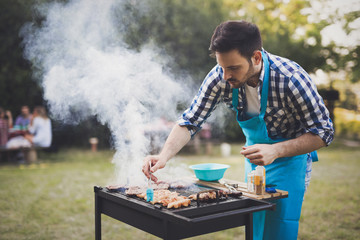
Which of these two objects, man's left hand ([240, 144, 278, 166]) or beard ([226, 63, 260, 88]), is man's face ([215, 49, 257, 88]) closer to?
beard ([226, 63, 260, 88])

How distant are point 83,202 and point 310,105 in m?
4.50

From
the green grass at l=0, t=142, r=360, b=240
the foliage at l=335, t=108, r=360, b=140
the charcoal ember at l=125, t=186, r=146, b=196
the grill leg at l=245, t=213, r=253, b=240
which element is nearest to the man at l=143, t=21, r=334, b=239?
the charcoal ember at l=125, t=186, r=146, b=196

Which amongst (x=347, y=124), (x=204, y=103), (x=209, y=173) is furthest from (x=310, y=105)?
(x=347, y=124)

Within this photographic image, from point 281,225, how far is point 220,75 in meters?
1.13

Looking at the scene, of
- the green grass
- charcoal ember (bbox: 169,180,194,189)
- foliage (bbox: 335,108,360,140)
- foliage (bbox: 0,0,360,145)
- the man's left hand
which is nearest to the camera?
the man's left hand

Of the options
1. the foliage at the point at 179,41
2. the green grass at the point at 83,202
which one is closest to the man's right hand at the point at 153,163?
the green grass at the point at 83,202

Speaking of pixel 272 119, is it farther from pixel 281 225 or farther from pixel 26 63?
pixel 26 63

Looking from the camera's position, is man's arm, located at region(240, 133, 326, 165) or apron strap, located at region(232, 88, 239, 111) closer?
man's arm, located at region(240, 133, 326, 165)

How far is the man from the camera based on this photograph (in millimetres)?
2045

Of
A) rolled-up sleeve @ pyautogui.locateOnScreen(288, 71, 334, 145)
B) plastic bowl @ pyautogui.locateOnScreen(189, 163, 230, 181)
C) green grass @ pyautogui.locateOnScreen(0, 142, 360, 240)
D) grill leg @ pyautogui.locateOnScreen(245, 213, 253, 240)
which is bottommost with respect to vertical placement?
green grass @ pyautogui.locateOnScreen(0, 142, 360, 240)

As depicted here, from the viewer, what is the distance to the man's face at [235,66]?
2.04 m

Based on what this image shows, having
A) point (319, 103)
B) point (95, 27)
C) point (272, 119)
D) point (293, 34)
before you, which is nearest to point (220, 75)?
point (272, 119)

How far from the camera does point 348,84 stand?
17188 millimetres

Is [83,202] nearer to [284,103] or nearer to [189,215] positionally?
[189,215]
